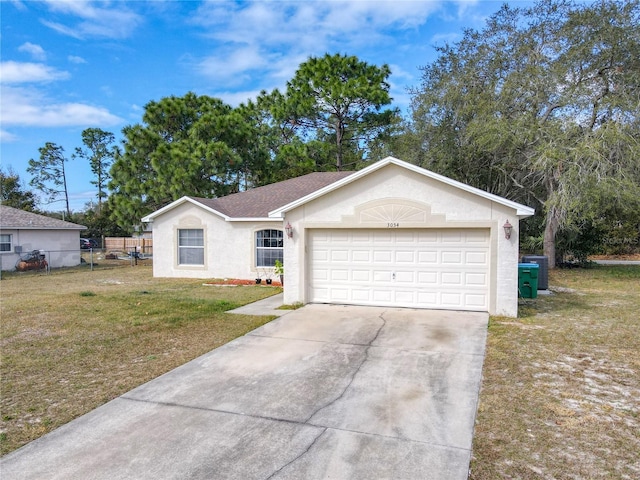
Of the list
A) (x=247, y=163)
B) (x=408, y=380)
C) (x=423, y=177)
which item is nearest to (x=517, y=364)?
(x=408, y=380)

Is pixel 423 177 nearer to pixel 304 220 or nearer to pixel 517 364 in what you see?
pixel 304 220

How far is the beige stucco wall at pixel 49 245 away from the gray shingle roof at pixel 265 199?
424 inches

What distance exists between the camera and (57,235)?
81.3ft

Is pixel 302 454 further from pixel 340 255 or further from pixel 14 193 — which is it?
pixel 14 193

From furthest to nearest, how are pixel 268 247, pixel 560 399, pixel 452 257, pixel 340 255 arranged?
pixel 268 247
pixel 340 255
pixel 452 257
pixel 560 399

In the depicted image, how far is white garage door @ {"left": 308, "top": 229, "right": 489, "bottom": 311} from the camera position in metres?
9.98

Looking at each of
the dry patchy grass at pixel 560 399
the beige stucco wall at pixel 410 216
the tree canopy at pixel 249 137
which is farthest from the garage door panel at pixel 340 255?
the tree canopy at pixel 249 137

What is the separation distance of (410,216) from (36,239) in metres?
22.6

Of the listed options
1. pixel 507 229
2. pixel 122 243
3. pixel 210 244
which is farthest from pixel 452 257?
pixel 122 243

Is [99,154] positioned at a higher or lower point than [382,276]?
higher

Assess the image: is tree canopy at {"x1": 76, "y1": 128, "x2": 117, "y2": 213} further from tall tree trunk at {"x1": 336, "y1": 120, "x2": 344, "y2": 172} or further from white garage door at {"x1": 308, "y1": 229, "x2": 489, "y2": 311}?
white garage door at {"x1": 308, "y1": 229, "x2": 489, "y2": 311}

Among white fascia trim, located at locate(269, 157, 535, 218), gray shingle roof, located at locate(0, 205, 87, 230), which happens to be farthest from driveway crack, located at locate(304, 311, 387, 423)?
gray shingle roof, located at locate(0, 205, 87, 230)

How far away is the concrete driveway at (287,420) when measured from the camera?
3738 mm

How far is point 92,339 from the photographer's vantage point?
802cm
